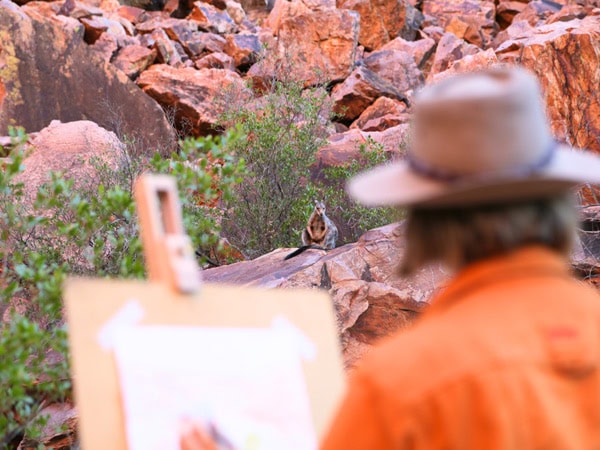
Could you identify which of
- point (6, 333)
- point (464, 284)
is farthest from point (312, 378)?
point (6, 333)

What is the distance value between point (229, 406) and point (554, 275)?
3.07 feet

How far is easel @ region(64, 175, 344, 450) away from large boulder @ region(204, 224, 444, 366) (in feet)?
16.4

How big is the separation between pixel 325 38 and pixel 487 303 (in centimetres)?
2484

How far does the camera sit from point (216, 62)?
24.7 meters

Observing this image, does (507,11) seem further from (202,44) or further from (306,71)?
(306,71)

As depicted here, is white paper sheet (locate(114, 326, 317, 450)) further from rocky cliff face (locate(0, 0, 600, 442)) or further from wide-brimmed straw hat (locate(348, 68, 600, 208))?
rocky cliff face (locate(0, 0, 600, 442))

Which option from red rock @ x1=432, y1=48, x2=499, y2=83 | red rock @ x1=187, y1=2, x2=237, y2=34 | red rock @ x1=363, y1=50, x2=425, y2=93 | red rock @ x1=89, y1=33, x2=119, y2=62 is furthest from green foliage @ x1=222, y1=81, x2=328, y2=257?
red rock @ x1=187, y1=2, x2=237, y2=34

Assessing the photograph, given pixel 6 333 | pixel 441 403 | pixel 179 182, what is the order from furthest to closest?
1. pixel 179 182
2. pixel 6 333
3. pixel 441 403

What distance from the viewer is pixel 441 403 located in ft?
4.89

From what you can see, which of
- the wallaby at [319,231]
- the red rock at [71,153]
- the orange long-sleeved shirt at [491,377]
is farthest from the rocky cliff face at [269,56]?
the orange long-sleeved shirt at [491,377]

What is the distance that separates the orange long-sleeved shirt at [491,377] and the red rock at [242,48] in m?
23.6

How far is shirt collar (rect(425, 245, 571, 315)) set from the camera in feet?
5.32

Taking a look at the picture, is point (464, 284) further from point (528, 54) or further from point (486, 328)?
point (528, 54)

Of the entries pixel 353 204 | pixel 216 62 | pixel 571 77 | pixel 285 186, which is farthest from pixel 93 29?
pixel 571 77
